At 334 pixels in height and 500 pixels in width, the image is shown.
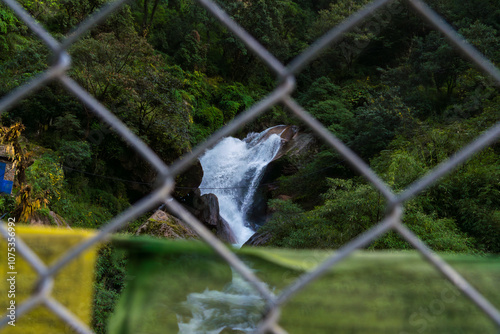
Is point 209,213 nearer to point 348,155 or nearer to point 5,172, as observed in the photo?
point 5,172

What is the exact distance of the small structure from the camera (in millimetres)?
5695

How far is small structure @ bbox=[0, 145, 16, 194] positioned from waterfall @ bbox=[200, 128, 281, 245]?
5.09 meters

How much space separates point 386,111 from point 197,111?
623cm

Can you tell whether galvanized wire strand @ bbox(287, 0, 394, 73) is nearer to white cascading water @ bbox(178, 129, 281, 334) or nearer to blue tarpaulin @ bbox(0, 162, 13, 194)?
blue tarpaulin @ bbox(0, 162, 13, 194)

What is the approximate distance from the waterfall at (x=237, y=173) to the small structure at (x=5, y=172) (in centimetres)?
509

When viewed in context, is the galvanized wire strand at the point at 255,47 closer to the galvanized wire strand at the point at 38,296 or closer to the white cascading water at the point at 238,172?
the galvanized wire strand at the point at 38,296

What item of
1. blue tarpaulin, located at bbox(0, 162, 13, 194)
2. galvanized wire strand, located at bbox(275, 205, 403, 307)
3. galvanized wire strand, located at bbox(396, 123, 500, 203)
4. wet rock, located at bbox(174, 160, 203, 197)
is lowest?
galvanized wire strand, located at bbox(275, 205, 403, 307)

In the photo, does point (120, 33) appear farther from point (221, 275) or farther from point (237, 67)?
point (221, 275)

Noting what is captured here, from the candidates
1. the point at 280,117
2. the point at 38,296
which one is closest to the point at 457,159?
the point at 38,296

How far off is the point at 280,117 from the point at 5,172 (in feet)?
30.4

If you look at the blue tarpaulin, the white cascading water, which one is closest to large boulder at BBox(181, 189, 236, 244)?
the white cascading water

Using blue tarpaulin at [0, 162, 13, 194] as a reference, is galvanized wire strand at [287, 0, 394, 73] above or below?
below

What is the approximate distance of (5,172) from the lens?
5.77m

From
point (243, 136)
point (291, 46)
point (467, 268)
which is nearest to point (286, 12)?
point (291, 46)
